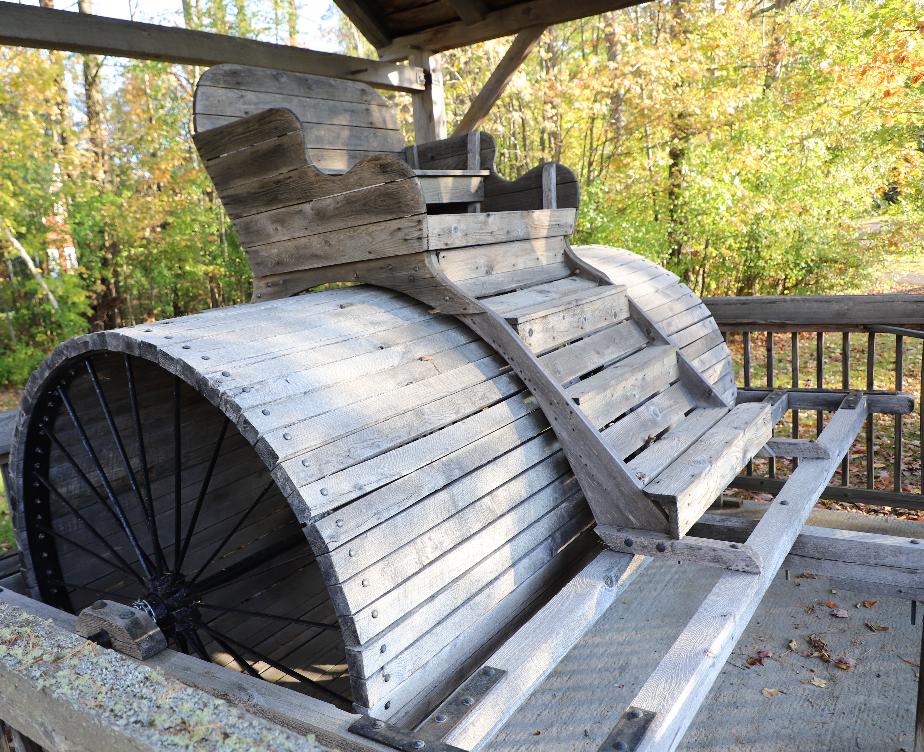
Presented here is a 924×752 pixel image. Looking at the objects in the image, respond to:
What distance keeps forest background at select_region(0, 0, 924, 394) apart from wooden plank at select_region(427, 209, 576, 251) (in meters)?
5.87

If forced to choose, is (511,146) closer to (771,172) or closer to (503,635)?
(771,172)

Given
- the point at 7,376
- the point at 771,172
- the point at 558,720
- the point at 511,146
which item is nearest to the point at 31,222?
the point at 7,376

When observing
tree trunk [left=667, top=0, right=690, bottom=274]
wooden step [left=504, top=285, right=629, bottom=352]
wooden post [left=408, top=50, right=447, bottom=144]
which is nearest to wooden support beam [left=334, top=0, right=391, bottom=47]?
wooden post [left=408, top=50, right=447, bottom=144]

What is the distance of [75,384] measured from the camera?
2.83 m

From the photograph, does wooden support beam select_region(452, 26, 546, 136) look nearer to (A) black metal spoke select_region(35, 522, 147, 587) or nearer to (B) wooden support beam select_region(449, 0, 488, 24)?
(B) wooden support beam select_region(449, 0, 488, 24)

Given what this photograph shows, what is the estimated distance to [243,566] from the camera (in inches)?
120

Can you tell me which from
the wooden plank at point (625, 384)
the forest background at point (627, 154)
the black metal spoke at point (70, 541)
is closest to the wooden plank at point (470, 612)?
the wooden plank at point (625, 384)

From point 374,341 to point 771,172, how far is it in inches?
337

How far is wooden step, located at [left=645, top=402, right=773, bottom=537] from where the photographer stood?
2.42 m

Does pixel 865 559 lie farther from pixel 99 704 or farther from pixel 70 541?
pixel 70 541

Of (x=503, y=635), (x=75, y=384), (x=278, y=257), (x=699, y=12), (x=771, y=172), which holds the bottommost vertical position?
(x=503, y=635)

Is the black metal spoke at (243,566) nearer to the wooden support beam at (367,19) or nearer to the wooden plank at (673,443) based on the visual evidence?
the wooden plank at (673,443)

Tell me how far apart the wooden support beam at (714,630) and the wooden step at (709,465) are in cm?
19

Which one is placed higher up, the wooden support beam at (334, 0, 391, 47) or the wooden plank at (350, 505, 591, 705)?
the wooden support beam at (334, 0, 391, 47)
